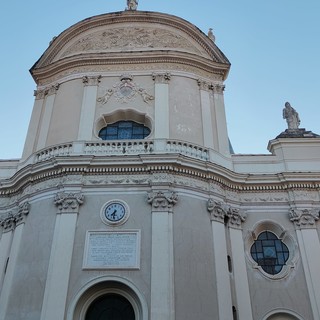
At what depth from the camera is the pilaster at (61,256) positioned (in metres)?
10.9

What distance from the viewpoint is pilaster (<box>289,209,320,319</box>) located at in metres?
12.2

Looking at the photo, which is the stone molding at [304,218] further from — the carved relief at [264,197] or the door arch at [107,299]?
the door arch at [107,299]

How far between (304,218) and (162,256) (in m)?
5.46

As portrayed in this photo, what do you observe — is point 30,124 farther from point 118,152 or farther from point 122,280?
point 122,280

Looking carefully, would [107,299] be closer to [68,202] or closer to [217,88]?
[68,202]

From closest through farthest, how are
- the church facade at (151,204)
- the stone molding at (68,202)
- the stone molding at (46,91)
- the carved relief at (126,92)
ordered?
the church facade at (151,204) < the stone molding at (68,202) < the carved relief at (126,92) < the stone molding at (46,91)

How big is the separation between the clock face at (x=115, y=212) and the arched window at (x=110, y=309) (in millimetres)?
2302

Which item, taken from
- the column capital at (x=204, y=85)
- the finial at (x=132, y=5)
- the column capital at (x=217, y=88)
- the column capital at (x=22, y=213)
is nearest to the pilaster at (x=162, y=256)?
the column capital at (x=22, y=213)

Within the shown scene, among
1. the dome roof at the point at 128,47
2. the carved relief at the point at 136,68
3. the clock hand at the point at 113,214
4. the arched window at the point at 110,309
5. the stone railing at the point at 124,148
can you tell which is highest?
the dome roof at the point at 128,47

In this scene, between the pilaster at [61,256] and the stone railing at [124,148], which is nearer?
the pilaster at [61,256]

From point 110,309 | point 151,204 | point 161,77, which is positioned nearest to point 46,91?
point 161,77

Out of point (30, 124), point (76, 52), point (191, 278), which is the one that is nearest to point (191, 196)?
point (191, 278)

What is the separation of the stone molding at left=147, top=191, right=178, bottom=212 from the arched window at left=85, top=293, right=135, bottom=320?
2.92 m

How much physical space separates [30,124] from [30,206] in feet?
14.7
